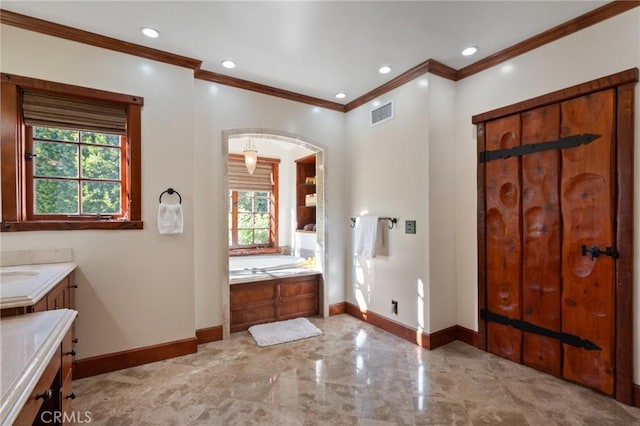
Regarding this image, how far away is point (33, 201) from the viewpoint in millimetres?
2297

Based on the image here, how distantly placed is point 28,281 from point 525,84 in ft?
11.9

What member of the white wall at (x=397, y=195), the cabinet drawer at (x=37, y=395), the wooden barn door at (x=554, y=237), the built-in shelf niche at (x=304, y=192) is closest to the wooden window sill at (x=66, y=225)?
the cabinet drawer at (x=37, y=395)

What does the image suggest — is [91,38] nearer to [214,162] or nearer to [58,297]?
[214,162]

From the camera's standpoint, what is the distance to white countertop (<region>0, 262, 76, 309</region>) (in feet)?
4.28

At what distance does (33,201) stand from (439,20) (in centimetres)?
326

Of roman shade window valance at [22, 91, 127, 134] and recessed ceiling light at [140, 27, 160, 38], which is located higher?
recessed ceiling light at [140, 27, 160, 38]

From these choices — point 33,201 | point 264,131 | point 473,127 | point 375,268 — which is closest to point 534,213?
point 473,127

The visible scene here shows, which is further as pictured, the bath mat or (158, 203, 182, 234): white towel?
the bath mat

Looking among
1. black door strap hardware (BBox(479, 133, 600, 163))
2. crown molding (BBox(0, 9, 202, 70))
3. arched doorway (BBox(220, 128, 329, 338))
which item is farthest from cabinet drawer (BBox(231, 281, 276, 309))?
black door strap hardware (BBox(479, 133, 600, 163))

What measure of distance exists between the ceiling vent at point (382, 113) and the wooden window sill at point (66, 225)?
8.29ft

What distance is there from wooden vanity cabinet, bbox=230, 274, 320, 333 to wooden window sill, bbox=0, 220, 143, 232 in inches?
48.1

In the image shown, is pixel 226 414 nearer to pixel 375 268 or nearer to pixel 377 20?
pixel 375 268

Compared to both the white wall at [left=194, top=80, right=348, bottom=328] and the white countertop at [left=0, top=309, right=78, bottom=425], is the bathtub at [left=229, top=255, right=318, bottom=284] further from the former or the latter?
the white countertop at [left=0, top=309, right=78, bottom=425]

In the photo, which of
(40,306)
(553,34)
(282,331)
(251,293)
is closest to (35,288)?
(40,306)
